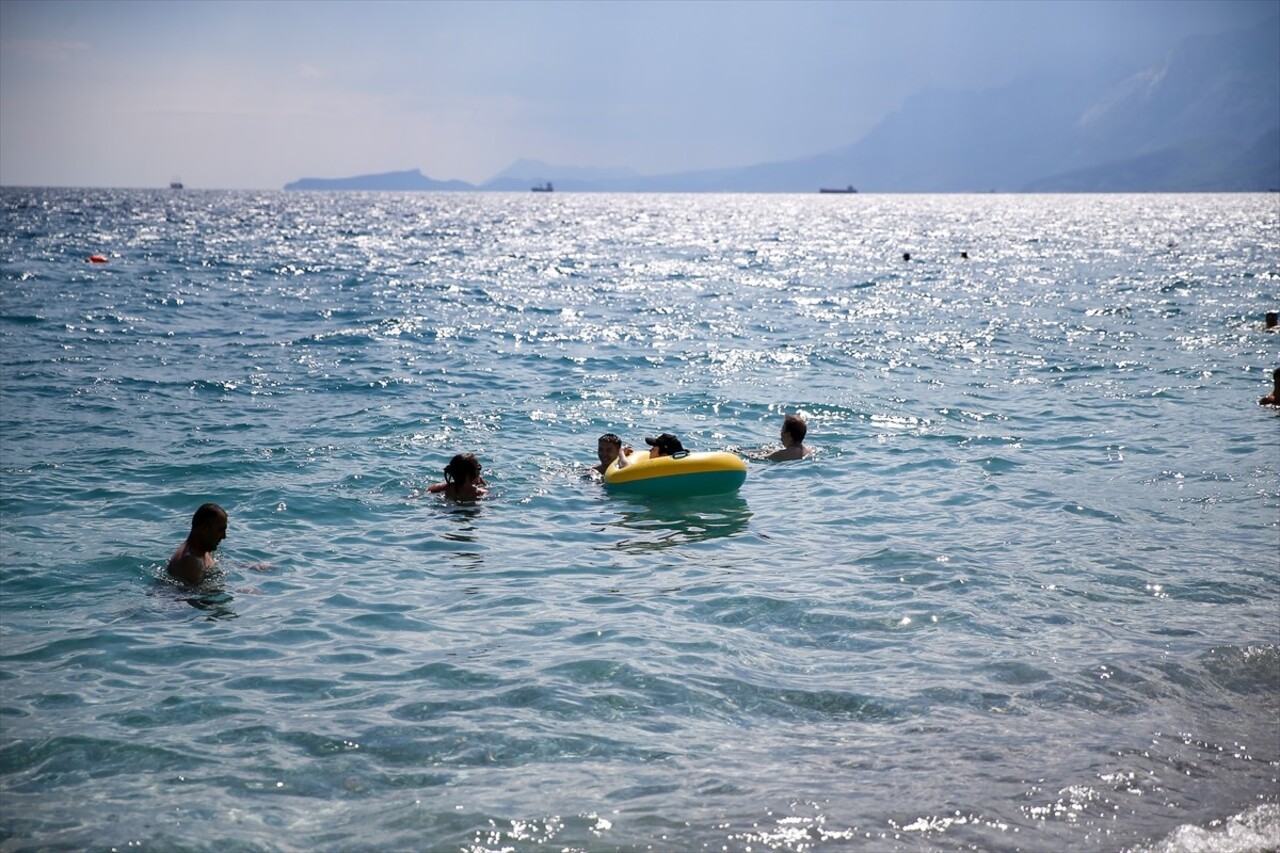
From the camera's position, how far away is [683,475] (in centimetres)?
1184

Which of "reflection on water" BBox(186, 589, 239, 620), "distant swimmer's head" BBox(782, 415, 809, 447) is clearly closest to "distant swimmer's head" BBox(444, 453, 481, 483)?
"reflection on water" BBox(186, 589, 239, 620)

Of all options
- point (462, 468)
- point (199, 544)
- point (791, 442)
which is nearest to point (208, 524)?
point (199, 544)

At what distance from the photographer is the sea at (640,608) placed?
217 inches

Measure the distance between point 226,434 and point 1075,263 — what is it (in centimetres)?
4490

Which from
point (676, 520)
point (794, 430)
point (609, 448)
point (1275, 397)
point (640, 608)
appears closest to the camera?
point (640, 608)

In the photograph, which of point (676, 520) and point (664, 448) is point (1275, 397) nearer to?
point (664, 448)

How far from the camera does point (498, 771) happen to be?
5.88 m

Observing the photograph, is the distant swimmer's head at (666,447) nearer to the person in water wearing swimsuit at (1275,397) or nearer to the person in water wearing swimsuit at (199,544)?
the person in water wearing swimsuit at (199,544)

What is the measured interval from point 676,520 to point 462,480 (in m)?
2.36

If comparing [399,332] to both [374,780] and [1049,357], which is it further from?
[374,780]

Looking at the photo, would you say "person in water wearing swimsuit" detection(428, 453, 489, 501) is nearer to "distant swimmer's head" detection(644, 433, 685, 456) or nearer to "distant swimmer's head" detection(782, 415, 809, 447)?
"distant swimmer's head" detection(644, 433, 685, 456)

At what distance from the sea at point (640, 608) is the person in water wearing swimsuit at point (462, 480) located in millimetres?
183

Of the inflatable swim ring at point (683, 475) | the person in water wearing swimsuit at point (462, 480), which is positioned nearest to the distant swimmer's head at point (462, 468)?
the person in water wearing swimsuit at point (462, 480)

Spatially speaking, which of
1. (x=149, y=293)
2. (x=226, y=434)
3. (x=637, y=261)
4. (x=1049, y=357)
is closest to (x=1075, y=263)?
(x=637, y=261)
